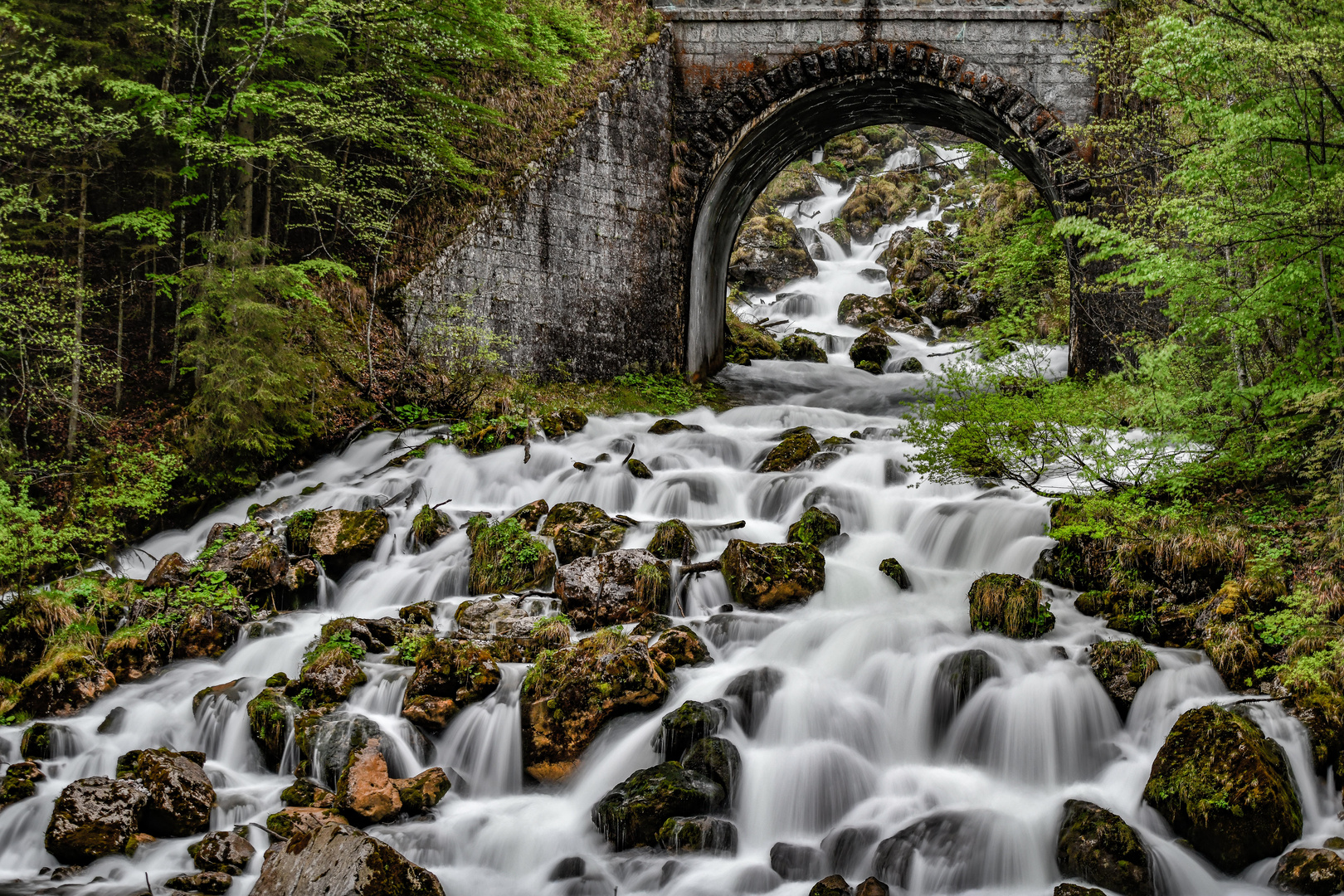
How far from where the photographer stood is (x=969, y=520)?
30.1 feet

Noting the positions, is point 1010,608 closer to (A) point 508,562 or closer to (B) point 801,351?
(A) point 508,562

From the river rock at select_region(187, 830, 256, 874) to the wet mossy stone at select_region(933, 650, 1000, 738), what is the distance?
4822 mm

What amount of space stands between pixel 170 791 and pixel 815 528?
6388 millimetres

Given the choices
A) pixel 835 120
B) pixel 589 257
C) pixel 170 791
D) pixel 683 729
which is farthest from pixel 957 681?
pixel 835 120

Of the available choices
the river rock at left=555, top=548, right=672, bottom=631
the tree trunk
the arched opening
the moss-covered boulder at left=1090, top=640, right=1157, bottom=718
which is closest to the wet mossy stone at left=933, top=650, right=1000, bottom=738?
the moss-covered boulder at left=1090, top=640, right=1157, bottom=718

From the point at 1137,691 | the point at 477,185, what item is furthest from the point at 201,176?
the point at 1137,691

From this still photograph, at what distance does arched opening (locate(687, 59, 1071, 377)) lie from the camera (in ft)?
44.0

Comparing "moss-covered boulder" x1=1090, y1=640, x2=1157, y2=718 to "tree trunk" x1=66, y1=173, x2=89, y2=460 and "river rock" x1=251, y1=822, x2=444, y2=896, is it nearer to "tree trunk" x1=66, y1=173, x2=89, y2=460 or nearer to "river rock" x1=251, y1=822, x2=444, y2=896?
"river rock" x1=251, y1=822, x2=444, y2=896

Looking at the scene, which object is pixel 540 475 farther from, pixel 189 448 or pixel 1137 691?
pixel 1137 691

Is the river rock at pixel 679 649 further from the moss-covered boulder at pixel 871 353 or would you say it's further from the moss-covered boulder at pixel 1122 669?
the moss-covered boulder at pixel 871 353

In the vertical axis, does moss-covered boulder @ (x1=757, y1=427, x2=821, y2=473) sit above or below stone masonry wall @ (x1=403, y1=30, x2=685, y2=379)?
below

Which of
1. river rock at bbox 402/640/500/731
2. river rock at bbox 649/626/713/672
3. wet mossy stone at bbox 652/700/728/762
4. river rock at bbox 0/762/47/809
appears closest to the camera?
river rock at bbox 0/762/47/809

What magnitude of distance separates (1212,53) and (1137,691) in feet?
15.6

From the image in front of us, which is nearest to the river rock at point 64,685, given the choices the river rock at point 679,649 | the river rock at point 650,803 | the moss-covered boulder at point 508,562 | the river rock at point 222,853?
the river rock at point 222,853
